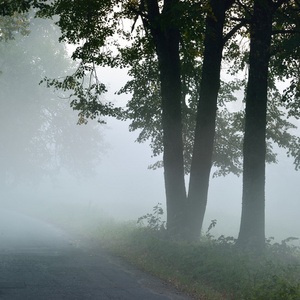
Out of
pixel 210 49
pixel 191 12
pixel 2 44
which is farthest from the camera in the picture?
pixel 2 44

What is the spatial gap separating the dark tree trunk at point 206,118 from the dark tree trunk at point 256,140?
131cm

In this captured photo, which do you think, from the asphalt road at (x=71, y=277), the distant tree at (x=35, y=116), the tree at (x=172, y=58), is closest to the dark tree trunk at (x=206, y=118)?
the tree at (x=172, y=58)

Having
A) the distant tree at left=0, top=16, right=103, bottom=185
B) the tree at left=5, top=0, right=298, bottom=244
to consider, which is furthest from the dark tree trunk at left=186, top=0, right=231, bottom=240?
the distant tree at left=0, top=16, right=103, bottom=185

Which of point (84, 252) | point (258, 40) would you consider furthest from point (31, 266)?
point (258, 40)

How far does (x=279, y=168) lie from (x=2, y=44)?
51816mm

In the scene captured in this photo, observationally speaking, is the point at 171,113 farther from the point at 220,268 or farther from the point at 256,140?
the point at 220,268

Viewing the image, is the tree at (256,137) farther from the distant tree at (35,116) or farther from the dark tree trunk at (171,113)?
the distant tree at (35,116)

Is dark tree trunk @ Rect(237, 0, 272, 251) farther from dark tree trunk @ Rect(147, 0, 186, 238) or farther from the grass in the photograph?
dark tree trunk @ Rect(147, 0, 186, 238)

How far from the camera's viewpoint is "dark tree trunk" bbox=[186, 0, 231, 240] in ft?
49.6

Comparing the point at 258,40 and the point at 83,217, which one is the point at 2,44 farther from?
the point at 258,40

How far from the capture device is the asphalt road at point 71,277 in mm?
8898

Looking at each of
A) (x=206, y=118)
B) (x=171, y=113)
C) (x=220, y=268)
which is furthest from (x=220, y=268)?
(x=171, y=113)

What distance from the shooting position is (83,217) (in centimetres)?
3181

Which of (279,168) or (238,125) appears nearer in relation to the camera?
(238,125)
